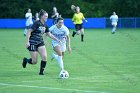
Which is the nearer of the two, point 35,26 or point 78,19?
point 35,26

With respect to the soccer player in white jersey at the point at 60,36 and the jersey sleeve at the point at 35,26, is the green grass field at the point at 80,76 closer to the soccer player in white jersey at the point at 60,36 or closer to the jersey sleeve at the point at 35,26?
the soccer player in white jersey at the point at 60,36

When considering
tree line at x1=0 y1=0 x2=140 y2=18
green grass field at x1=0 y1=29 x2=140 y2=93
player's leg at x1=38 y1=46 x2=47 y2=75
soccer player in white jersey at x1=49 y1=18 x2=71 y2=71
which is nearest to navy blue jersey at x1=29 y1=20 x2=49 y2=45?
player's leg at x1=38 y1=46 x2=47 y2=75

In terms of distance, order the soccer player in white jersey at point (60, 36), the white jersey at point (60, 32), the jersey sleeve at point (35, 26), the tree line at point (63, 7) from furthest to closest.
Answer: the tree line at point (63, 7)
the white jersey at point (60, 32)
the soccer player in white jersey at point (60, 36)
the jersey sleeve at point (35, 26)

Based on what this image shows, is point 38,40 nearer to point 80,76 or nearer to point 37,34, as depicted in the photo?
point 37,34

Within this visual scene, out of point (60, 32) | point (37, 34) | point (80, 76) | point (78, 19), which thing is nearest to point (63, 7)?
point (78, 19)

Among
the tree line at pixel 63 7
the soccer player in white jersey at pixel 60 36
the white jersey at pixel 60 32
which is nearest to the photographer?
the soccer player in white jersey at pixel 60 36

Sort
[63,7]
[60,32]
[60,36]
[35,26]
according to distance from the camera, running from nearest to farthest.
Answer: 1. [35,26]
2. [60,32]
3. [60,36]
4. [63,7]

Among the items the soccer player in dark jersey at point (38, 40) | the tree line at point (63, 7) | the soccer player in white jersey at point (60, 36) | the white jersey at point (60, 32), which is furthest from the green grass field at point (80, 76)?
the tree line at point (63, 7)

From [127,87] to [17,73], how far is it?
184 inches

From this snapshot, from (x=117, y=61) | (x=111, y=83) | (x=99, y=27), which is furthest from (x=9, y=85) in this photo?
(x=99, y=27)

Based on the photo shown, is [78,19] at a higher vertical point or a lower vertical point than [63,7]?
lower

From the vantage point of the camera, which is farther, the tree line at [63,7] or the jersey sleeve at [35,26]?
the tree line at [63,7]

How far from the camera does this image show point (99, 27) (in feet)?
202

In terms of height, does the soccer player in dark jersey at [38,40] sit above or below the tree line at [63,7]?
below
